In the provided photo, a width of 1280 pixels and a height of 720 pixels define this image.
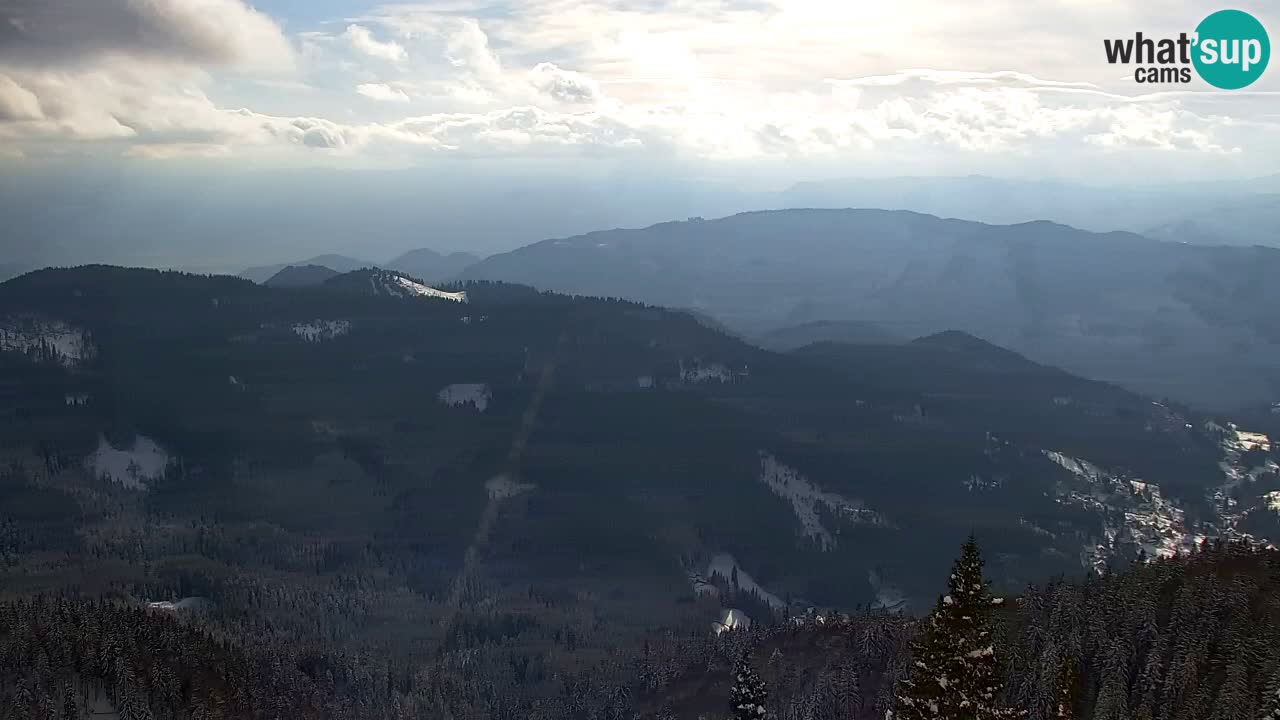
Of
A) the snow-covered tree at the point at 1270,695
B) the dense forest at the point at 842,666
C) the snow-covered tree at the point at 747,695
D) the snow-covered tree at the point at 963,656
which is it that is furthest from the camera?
the snow-covered tree at the point at 747,695

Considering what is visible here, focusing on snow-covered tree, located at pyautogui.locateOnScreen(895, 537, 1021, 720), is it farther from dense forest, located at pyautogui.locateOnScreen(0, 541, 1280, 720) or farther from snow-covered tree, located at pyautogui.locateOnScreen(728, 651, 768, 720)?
snow-covered tree, located at pyautogui.locateOnScreen(728, 651, 768, 720)

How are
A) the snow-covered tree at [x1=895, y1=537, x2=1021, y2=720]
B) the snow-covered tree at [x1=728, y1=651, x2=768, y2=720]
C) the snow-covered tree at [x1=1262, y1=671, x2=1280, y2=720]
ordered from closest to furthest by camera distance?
the snow-covered tree at [x1=895, y1=537, x2=1021, y2=720] → the snow-covered tree at [x1=1262, y1=671, x2=1280, y2=720] → the snow-covered tree at [x1=728, y1=651, x2=768, y2=720]

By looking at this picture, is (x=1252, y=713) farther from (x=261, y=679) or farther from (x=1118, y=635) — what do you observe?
(x=261, y=679)

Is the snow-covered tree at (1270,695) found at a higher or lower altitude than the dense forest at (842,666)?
higher

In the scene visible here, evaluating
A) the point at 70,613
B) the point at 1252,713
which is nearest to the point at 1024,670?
the point at 1252,713

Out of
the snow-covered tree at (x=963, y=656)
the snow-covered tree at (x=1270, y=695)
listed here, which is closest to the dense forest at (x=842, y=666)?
the snow-covered tree at (x=963, y=656)

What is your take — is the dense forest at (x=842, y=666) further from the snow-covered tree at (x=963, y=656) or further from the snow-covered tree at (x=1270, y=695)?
the snow-covered tree at (x=1270, y=695)

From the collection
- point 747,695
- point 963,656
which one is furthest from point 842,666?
point 963,656

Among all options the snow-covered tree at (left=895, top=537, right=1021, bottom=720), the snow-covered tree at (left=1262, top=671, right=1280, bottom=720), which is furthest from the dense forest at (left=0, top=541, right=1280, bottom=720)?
the snow-covered tree at (left=1262, top=671, right=1280, bottom=720)
